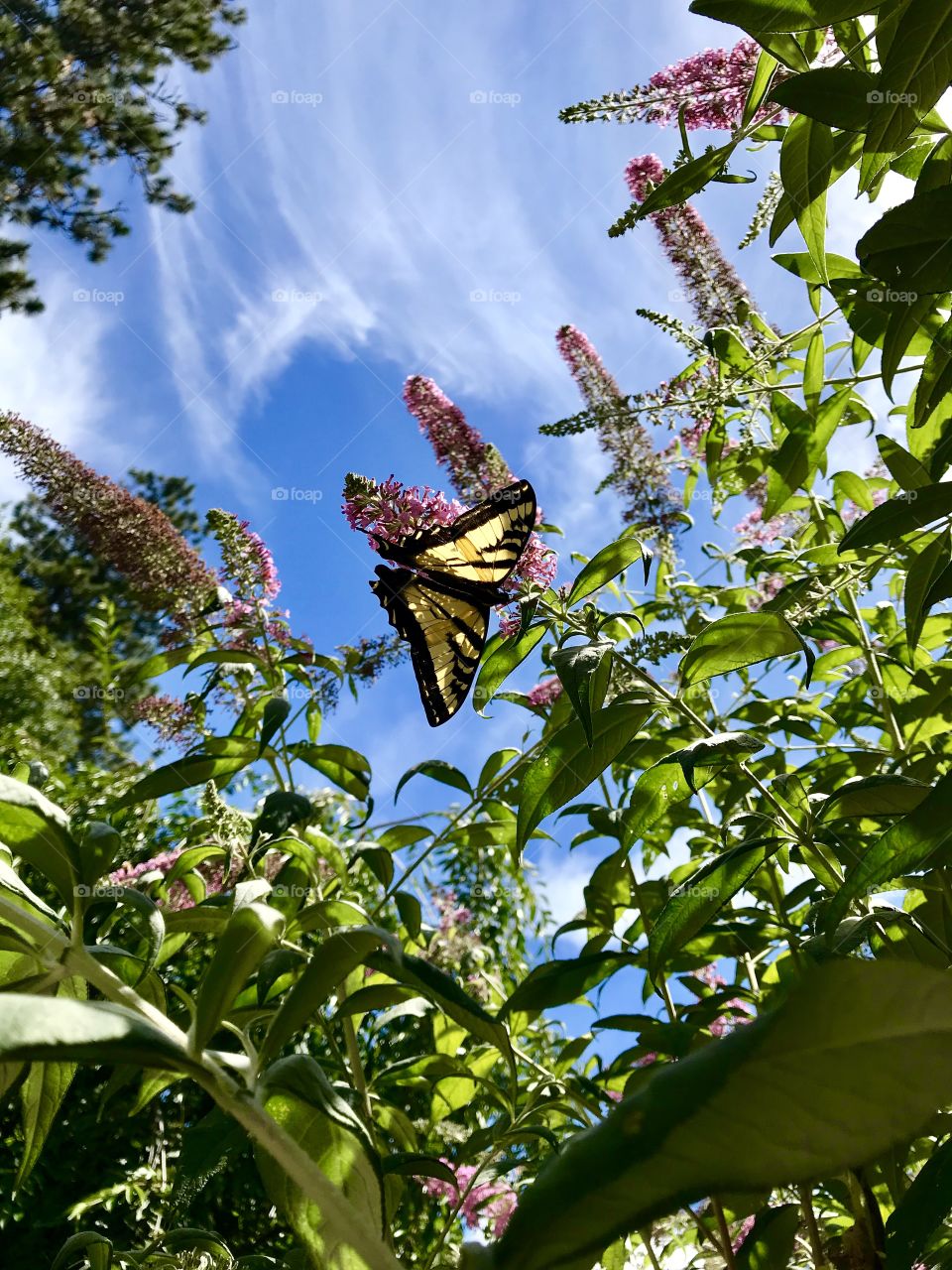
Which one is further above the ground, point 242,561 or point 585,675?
point 242,561

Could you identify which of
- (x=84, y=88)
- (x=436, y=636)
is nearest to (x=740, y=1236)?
(x=436, y=636)

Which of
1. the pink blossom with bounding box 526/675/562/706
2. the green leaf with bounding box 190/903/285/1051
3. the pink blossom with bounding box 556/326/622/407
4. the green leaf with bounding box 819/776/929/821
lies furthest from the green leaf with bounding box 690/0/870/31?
the pink blossom with bounding box 556/326/622/407

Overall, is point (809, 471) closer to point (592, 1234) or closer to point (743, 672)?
point (743, 672)

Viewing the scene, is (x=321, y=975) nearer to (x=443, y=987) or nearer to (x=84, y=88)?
(x=443, y=987)

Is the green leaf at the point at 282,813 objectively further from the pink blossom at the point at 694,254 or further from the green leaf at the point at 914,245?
the pink blossom at the point at 694,254

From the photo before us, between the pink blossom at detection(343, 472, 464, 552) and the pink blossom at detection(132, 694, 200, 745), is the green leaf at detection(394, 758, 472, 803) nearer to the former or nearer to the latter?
the pink blossom at detection(343, 472, 464, 552)

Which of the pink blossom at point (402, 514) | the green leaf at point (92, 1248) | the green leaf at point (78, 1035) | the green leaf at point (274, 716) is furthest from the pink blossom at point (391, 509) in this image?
the green leaf at point (78, 1035)
